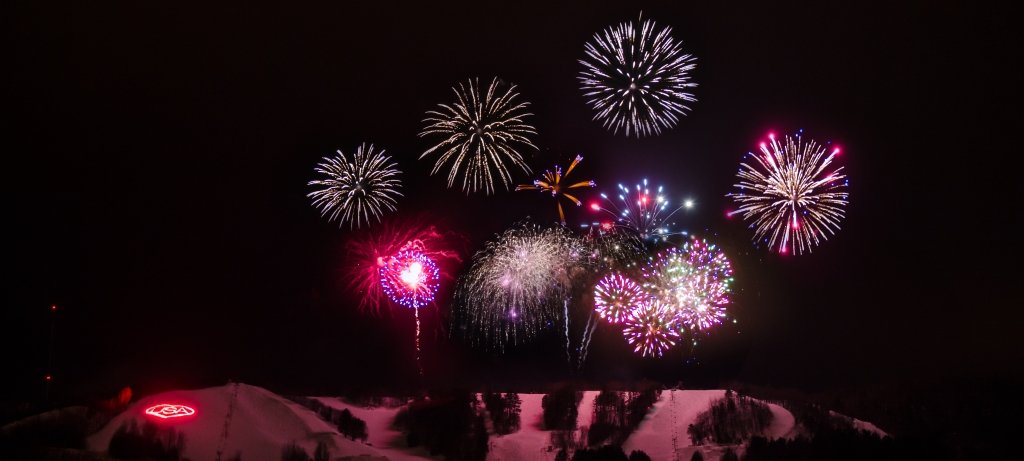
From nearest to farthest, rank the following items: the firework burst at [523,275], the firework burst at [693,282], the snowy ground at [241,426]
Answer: the snowy ground at [241,426]
the firework burst at [693,282]
the firework burst at [523,275]

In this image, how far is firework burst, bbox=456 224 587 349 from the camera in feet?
93.0

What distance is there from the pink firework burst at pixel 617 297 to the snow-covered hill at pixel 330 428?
2.86 meters

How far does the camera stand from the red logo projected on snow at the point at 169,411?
19.8 meters

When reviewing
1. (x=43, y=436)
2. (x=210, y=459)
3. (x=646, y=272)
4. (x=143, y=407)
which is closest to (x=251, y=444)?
(x=210, y=459)

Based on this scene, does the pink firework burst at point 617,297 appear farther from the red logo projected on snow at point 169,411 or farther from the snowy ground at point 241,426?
the red logo projected on snow at point 169,411

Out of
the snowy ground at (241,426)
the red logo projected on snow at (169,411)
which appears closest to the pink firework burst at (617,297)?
the snowy ground at (241,426)

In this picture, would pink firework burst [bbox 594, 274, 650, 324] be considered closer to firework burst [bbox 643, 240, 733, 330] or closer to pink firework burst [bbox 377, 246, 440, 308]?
firework burst [bbox 643, 240, 733, 330]

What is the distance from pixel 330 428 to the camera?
23.5m

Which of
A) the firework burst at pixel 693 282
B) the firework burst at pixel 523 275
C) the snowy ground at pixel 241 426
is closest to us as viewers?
the snowy ground at pixel 241 426

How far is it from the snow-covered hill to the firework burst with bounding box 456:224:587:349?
147 inches

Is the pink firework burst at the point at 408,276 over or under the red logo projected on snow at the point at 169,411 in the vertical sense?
over

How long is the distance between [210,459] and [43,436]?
359 cm

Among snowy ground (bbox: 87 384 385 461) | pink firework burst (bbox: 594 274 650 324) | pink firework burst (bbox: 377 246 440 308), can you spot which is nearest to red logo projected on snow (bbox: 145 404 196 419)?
snowy ground (bbox: 87 384 385 461)

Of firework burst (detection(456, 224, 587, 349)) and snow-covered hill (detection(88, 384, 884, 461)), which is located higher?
firework burst (detection(456, 224, 587, 349))
